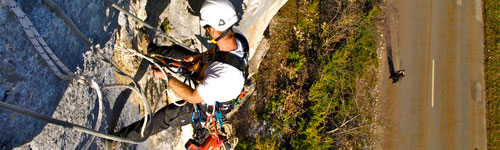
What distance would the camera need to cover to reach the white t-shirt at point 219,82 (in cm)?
251

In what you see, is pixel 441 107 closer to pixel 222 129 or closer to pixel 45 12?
pixel 222 129

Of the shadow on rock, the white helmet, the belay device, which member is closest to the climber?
the white helmet

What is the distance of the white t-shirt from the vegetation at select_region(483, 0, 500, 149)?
906cm

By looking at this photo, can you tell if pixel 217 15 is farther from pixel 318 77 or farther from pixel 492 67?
pixel 492 67

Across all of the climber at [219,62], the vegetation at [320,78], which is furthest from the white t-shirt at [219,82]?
the vegetation at [320,78]

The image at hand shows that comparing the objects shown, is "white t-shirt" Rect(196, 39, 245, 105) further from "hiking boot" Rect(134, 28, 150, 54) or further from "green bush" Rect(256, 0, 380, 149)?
"green bush" Rect(256, 0, 380, 149)

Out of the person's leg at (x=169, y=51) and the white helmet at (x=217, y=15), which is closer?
the white helmet at (x=217, y=15)

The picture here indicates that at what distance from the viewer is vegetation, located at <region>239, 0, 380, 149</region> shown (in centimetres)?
650

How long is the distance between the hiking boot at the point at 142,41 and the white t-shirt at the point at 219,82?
963 millimetres

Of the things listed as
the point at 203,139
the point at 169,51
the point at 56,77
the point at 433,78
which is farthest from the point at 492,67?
the point at 56,77

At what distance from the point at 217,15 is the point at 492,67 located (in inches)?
369

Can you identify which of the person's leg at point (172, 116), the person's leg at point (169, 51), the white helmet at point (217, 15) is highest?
the white helmet at point (217, 15)

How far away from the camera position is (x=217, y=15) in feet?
8.46

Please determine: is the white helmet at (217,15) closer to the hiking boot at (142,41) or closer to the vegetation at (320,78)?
the hiking boot at (142,41)
